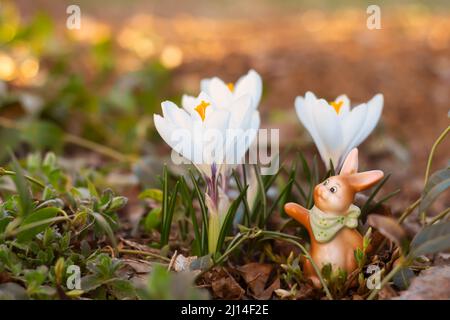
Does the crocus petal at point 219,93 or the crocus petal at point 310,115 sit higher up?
the crocus petal at point 219,93

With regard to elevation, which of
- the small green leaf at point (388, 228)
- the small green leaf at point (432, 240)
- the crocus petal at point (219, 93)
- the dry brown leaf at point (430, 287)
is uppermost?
the crocus petal at point (219, 93)

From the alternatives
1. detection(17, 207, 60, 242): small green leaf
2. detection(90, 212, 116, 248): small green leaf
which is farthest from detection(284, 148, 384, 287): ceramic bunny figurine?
detection(17, 207, 60, 242): small green leaf

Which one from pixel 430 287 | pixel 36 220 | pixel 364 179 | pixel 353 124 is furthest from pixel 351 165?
pixel 36 220

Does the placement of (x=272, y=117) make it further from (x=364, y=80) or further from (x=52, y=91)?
(x=52, y=91)

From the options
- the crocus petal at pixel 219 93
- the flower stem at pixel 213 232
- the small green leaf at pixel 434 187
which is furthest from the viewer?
the crocus petal at pixel 219 93

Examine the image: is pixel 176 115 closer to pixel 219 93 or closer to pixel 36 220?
pixel 219 93

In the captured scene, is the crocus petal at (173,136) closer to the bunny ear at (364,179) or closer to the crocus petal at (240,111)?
the crocus petal at (240,111)

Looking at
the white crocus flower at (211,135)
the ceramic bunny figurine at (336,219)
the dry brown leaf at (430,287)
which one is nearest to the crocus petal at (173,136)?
the white crocus flower at (211,135)
